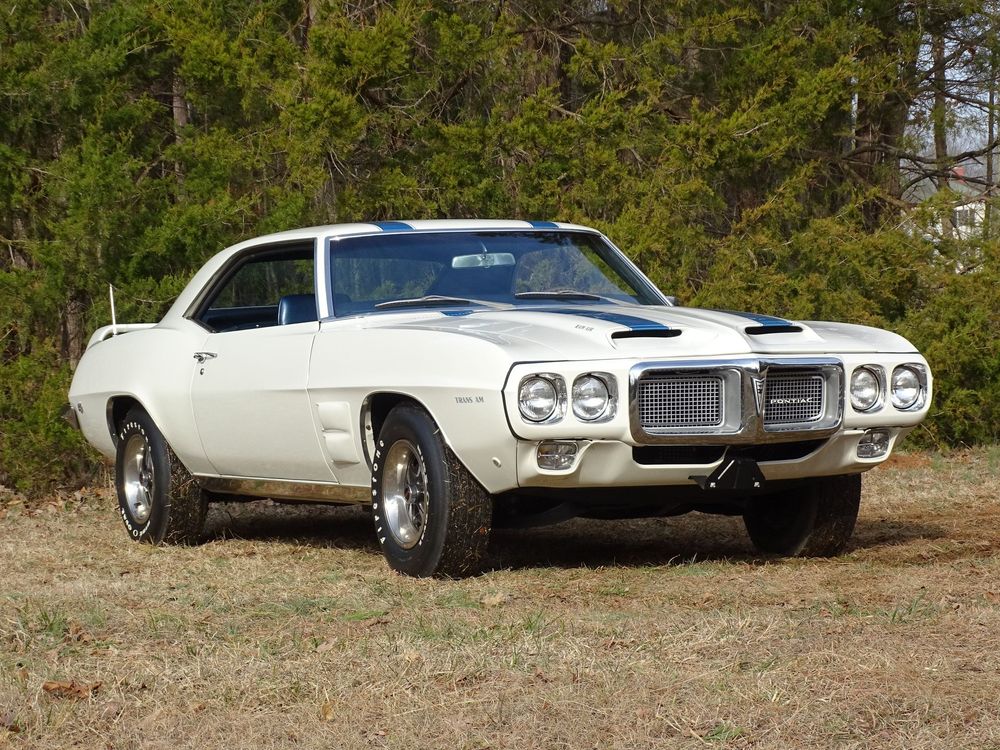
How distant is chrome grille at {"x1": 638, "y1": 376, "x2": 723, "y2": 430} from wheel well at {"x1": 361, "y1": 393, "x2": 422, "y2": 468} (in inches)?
47.9

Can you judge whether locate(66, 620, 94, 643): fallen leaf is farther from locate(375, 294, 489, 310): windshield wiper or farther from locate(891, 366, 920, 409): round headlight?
locate(891, 366, 920, 409): round headlight

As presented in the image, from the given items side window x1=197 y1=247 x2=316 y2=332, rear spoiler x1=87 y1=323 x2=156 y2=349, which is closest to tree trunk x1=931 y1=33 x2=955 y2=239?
side window x1=197 y1=247 x2=316 y2=332

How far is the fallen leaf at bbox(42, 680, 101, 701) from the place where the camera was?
4801 millimetres

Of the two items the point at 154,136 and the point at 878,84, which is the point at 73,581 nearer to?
the point at 154,136

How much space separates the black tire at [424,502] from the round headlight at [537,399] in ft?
1.52

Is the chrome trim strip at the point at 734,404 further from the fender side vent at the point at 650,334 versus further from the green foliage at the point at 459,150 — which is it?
the green foliage at the point at 459,150

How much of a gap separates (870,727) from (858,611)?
1.60 metres

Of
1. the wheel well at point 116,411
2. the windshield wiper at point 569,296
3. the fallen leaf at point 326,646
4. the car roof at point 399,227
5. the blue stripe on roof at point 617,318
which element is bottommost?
the fallen leaf at point 326,646

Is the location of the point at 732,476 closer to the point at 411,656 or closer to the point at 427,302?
the point at 427,302

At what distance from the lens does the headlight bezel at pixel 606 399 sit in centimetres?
638

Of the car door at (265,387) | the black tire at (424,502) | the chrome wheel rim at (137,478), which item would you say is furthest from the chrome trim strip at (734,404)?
the chrome wheel rim at (137,478)

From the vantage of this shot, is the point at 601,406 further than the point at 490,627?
Yes

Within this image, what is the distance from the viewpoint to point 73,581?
736 centimetres

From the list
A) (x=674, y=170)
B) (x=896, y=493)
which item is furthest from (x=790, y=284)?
(x=896, y=493)
